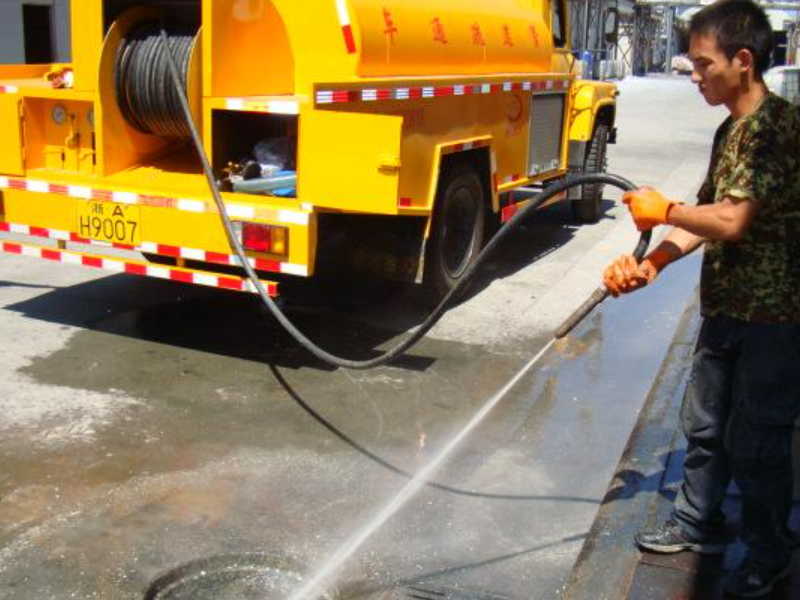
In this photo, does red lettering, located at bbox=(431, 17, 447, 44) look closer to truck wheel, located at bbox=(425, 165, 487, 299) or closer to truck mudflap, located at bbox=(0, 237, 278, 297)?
truck wheel, located at bbox=(425, 165, 487, 299)

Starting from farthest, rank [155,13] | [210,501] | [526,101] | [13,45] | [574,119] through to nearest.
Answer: [13,45], [574,119], [526,101], [155,13], [210,501]

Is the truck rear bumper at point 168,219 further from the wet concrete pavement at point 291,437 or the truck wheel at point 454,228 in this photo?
the truck wheel at point 454,228

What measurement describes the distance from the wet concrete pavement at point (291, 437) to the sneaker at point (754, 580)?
0.67 meters

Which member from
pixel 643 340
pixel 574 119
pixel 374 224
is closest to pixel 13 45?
pixel 574 119

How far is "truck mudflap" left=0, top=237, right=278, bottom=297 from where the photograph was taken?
5969 mm

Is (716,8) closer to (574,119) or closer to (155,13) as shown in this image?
(155,13)

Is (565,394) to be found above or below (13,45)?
below

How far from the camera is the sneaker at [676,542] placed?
3842 mm

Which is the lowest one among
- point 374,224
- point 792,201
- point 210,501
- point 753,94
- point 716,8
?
point 210,501

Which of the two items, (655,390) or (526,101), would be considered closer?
(655,390)

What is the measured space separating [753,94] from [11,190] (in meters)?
4.92

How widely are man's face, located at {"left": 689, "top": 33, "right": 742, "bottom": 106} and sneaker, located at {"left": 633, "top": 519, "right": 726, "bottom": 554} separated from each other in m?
1.60

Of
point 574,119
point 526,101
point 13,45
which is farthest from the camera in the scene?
point 13,45

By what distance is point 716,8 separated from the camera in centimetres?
334
